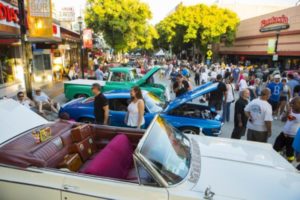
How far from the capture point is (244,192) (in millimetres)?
2664

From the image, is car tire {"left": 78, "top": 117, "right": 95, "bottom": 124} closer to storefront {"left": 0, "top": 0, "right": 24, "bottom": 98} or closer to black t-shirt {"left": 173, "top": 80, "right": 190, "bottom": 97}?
black t-shirt {"left": 173, "top": 80, "right": 190, "bottom": 97}

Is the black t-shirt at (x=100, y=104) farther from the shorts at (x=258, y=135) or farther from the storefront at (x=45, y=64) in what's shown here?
the storefront at (x=45, y=64)

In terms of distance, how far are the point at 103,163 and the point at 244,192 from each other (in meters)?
1.64

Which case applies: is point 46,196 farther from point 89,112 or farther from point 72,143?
point 89,112

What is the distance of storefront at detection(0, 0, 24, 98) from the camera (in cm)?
978

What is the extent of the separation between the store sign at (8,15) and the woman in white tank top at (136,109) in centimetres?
657

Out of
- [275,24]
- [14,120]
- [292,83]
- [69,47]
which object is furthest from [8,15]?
[275,24]

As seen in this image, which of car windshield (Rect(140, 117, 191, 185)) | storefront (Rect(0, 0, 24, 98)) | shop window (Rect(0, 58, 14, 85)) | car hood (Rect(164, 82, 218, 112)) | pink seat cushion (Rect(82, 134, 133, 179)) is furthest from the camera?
shop window (Rect(0, 58, 14, 85))

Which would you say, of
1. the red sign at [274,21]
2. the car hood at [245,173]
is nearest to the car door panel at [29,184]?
the car hood at [245,173]

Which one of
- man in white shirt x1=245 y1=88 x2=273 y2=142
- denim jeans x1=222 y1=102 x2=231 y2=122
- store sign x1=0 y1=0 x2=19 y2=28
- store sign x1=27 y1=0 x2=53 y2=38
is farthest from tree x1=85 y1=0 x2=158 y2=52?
man in white shirt x1=245 y1=88 x2=273 y2=142

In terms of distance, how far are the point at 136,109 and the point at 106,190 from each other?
126 inches

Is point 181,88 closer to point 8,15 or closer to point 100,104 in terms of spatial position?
point 100,104

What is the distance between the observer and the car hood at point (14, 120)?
3.49 m

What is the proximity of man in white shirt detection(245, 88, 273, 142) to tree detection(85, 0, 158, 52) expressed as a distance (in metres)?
20.0
